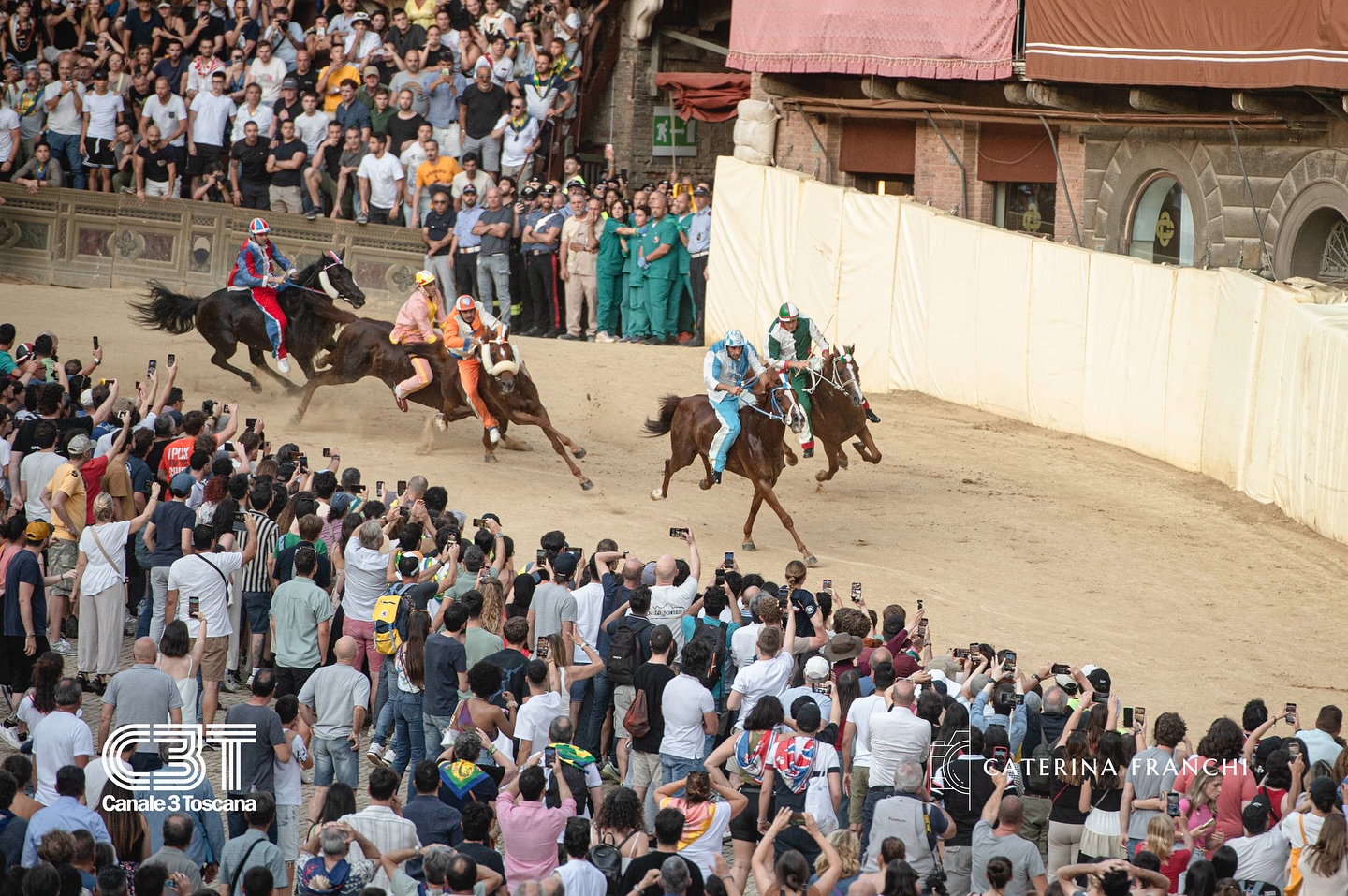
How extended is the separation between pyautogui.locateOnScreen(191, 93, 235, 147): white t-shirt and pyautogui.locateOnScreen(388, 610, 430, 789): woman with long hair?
16.5m

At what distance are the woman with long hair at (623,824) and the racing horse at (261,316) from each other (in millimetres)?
11936

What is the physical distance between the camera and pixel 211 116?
23703 millimetres

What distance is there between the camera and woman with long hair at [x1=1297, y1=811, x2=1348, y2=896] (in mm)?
6914

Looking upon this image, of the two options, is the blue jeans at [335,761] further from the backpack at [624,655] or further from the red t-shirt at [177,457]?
the red t-shirt at [177,457]

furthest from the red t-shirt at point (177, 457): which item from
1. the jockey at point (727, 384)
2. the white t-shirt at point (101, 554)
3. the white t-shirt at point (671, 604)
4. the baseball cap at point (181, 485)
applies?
the jockey at point (727, 384)

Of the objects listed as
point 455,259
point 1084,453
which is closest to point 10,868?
point 1084,453

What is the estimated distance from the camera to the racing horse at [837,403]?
15359mm

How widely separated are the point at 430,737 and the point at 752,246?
1477 cm

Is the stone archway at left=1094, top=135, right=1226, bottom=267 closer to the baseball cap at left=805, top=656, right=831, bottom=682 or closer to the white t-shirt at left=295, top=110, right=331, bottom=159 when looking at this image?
the white t-shirt at left=295, top=110, right=331, bottom=159

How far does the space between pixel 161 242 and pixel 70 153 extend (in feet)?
7.12

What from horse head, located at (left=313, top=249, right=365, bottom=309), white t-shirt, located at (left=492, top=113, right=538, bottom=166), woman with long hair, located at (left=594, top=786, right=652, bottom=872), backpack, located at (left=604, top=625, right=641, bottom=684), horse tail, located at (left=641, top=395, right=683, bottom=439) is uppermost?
white t-shirt, located at (left=492, top=113, right=538, bottom=166)

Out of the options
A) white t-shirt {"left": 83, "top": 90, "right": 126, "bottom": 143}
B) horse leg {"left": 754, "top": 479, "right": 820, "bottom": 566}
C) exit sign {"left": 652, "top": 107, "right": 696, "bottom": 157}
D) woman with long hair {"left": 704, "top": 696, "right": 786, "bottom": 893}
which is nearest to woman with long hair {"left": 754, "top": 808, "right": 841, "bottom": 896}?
woman with long hair {"left": 704, "top": 696, "right": 786, "bottom": 893}

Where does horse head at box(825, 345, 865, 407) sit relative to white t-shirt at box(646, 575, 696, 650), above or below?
above

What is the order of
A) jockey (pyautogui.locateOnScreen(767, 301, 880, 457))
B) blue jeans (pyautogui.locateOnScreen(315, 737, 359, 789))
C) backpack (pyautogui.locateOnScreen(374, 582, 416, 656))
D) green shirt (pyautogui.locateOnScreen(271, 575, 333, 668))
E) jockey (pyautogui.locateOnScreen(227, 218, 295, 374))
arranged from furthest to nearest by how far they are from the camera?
1. jockey (pyautogui.locateOnScreen(227, 218, 295, 374))
2. jockey (pyautogui.locateOnScreen(767, 301, 880, 457))
3. green shirt (pyautogui.locateOnScreen(271, 575, 333, 668))
4. backpack (pyautogui.locateOnScreen(374, 582, 416, 656))
5. blue jeans (pyautogui.locateOnScreen(315, 737, 359, 789))
